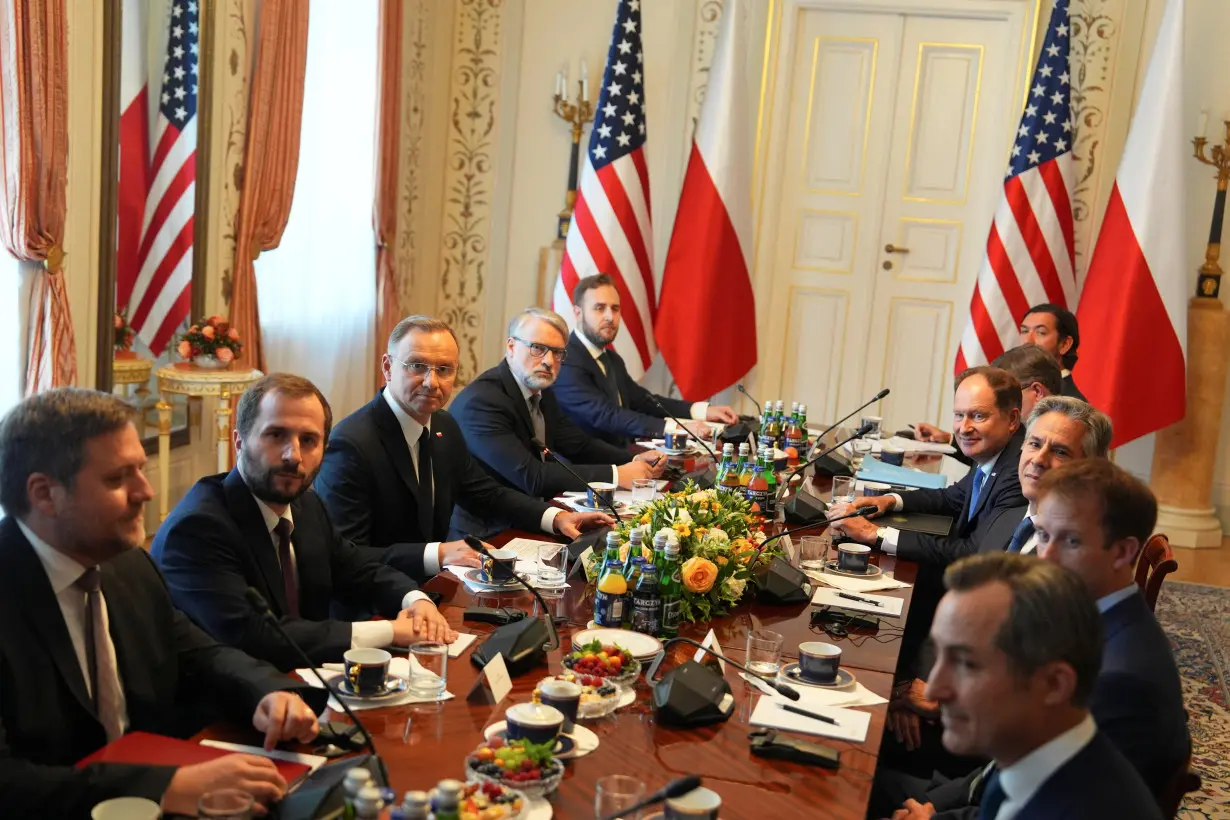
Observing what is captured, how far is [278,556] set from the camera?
271 cm

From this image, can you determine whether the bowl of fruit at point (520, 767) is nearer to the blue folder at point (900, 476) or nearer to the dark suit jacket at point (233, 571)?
the dark suit jacket at point (233, 571)

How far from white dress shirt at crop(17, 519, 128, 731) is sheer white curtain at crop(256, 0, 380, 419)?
4.35 metres

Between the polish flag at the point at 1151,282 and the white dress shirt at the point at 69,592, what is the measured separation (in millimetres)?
5950

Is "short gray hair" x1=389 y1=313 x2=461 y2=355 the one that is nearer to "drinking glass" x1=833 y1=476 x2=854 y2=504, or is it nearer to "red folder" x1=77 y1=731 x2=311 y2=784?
"drinking glass" x1=833 y1=476 x2=854 y2=504

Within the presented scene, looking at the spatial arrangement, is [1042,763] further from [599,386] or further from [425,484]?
[599,386]

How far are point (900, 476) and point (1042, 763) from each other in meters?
3.10

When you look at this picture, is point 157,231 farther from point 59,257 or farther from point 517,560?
point 517,560

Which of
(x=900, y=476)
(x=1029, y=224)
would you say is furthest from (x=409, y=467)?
(x=1029, y=224)

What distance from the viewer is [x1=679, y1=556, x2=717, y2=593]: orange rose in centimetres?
263

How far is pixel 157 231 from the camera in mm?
5418

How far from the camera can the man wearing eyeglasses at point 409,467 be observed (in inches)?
137

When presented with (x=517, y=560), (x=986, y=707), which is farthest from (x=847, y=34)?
(x=986, y=707)

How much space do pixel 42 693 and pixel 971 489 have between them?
9.91 feet

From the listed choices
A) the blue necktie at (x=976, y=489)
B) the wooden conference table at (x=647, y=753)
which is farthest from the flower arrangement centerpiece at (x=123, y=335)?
the blue necktie at (x=976, y=489)
